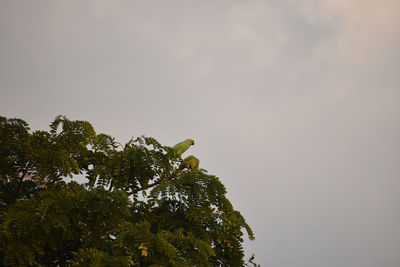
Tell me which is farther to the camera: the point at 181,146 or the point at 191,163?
the point at 191,163

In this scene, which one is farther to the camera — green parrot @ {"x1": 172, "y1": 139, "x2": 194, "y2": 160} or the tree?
green parrot @ {"x1": 172, "y1": 139, "x2": 194, "y2": 160}

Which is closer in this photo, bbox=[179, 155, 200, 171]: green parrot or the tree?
the tree

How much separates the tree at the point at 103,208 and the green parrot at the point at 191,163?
0.51ft

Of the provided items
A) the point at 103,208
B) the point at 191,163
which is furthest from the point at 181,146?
the point at 103,208

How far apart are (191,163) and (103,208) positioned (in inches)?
64.0

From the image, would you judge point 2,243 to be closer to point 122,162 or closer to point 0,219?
point 0,219

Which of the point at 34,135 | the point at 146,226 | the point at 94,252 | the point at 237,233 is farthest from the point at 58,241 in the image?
the point at 237,233

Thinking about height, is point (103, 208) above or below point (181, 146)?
below

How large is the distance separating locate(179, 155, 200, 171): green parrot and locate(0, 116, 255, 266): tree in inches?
6.1

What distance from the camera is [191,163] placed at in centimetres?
443

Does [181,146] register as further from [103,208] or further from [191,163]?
Result: [103,208]

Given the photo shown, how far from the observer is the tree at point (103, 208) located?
277 cm

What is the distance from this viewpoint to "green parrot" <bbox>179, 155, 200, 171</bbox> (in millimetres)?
4304

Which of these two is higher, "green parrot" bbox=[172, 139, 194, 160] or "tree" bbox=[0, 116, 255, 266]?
"green parrot" bbox=[172, 139, 194, 160]
